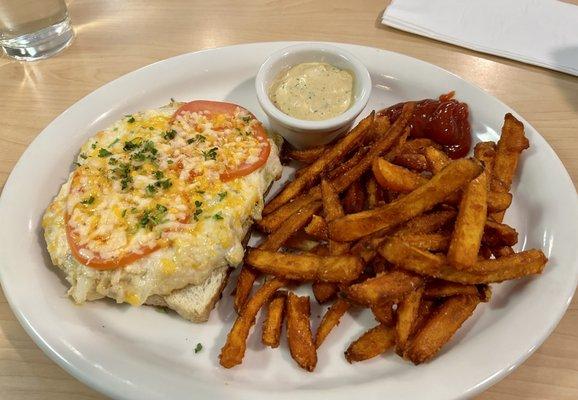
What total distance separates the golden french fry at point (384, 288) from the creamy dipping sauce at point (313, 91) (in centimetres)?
86

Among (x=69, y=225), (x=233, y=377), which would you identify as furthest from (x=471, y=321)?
(x=69, y=225)

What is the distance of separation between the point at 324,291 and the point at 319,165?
0.53m

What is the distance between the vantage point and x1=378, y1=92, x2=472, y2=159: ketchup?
2260 millimetres

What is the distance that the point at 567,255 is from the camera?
1.84m

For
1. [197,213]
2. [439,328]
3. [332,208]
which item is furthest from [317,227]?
[439,328]

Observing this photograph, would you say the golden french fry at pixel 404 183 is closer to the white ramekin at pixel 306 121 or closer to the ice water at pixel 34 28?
the white ramekin at pixel 306 121

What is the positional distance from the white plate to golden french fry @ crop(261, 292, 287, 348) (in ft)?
0.37


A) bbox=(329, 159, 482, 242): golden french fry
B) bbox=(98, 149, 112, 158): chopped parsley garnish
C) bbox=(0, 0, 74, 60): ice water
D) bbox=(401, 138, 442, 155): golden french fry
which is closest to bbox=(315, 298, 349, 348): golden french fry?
bbox=(329, 159, 482, 242): golden french fry

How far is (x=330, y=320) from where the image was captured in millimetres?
1732

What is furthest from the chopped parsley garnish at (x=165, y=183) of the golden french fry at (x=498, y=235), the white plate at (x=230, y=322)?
the golden french fry at (x=498, y=235)

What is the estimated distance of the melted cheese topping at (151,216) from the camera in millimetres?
1753

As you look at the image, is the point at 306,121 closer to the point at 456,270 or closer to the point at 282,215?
the point at 282,215

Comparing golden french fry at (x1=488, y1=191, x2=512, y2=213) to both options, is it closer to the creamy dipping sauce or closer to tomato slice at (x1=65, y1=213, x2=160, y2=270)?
the creamy dipping sauce

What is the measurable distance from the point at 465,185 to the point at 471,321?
524 mm
